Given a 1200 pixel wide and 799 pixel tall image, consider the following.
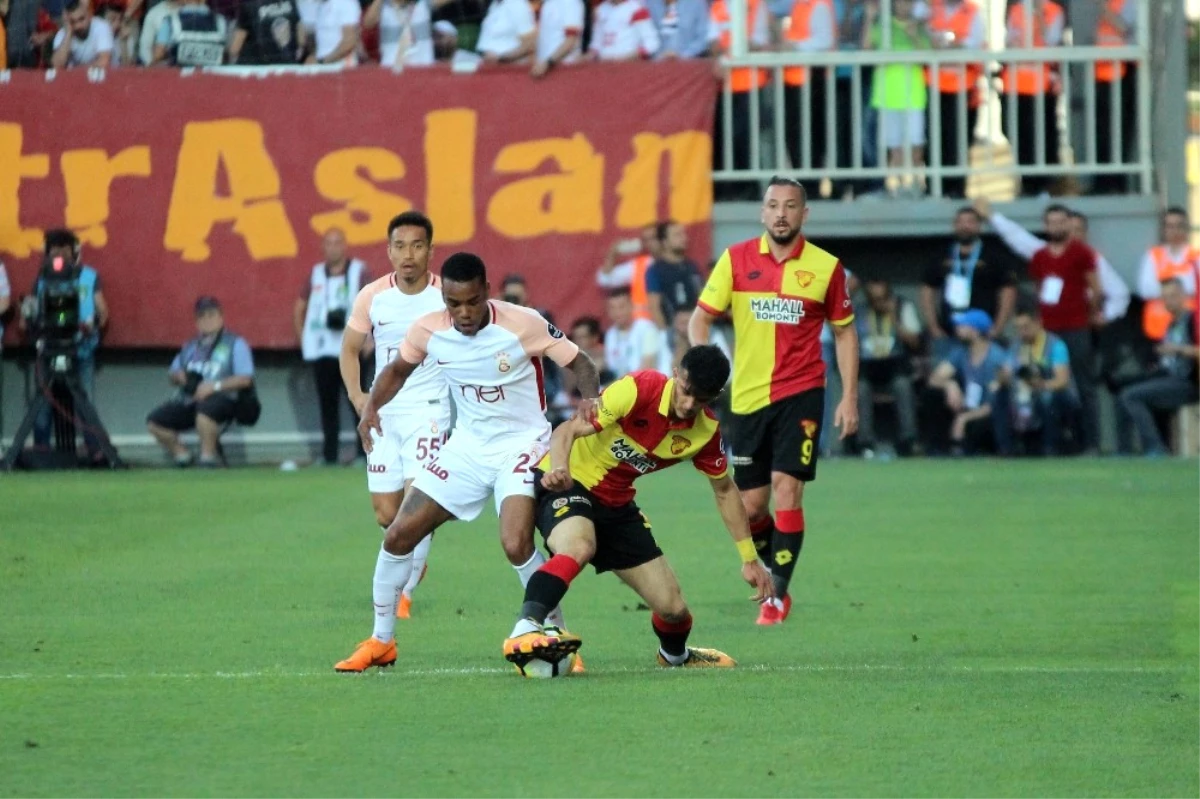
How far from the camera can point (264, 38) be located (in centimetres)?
2028

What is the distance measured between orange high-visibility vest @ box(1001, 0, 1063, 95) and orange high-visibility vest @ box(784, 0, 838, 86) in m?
1.77

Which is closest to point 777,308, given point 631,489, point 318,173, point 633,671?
point 631,489

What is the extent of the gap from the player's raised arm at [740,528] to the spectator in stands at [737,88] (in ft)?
40.2

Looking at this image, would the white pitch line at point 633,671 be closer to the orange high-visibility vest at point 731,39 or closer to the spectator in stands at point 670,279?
the spectator in stands at point 670,279

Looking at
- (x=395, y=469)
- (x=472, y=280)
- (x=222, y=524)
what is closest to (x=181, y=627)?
(x=395, y=469)

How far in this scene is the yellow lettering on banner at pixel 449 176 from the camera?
20000 millimetres

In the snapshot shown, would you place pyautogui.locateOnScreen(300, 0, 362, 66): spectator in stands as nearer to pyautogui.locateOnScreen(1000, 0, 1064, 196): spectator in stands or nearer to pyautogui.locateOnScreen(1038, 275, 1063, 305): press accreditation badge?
pyautogui.locateOnScreen(1000, 0, 1064, 196): spectator in stands

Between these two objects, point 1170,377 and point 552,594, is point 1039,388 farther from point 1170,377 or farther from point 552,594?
point 552,594

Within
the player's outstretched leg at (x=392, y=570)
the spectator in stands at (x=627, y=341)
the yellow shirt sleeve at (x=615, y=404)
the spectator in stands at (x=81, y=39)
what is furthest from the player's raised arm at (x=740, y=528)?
the spectator in stands at (x=81, y=39)

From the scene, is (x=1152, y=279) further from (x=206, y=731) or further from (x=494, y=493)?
(x=206, y=731)

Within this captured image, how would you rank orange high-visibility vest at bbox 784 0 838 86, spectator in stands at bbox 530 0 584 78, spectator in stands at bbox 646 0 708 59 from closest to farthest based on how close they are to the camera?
spectator in stands at bbox 530 0 584 78, orange high-visibility vest at bbox 784 0 838 86, spectator in stands at bbox 646 0 708 59

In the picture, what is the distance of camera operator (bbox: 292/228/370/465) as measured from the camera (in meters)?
19.4

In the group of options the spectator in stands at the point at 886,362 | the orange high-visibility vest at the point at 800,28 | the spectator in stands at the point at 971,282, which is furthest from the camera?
the orange high-visibility vest at the point at 800,28

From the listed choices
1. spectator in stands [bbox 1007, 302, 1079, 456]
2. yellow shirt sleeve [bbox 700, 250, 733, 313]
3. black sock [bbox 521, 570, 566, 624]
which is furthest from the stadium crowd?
black sock [bbox 521, 570, 566, 624]
